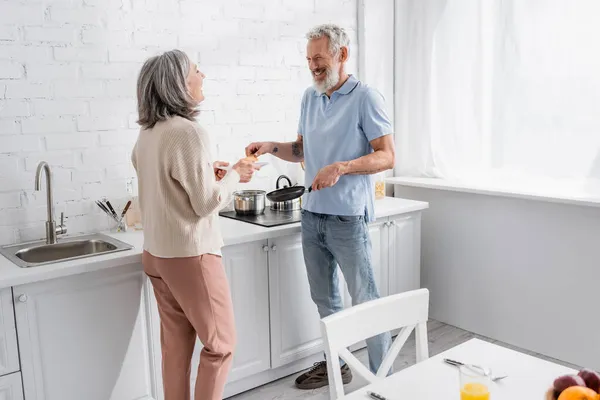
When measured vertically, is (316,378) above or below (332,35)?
below

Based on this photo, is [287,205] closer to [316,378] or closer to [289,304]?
[289,304]

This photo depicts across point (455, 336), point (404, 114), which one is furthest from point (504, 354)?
point (404, 114)

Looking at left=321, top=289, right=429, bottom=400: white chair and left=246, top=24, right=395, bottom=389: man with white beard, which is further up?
left=246, top=24, right=395, bottom=389: man with white beard

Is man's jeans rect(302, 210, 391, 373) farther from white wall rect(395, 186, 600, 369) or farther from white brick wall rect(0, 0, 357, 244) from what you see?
white wall rect(395, 186, 600, 369)

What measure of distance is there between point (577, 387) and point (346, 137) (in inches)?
67.0

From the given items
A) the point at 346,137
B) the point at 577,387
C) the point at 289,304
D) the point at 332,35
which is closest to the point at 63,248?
the point at 289,304

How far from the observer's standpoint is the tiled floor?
9.32ft

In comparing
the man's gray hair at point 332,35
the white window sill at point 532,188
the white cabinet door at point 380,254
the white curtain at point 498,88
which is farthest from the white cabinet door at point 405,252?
the man's gray hair at point 332,35

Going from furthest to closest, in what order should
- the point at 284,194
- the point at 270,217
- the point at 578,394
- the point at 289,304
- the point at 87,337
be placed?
the point at 284,194 < the point at 270,217 < the point at 289,304 < the point at 87,337 < the point at 578,394

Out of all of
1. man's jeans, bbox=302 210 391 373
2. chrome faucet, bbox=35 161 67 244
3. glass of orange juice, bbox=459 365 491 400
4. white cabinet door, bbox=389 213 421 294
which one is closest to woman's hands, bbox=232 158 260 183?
man's jeans, bbox=302 210 391 373

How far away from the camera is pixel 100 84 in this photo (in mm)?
2723

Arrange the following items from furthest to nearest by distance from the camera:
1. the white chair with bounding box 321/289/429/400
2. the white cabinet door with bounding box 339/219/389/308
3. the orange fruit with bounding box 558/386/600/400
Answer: the white cabinet door with bounding box 339/219/389/308 < the white chair with bounding box 321/289/429/400 < the orange fruit with bounding box 558/386/600/400

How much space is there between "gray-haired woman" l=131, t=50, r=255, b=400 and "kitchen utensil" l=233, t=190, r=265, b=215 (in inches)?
31.5

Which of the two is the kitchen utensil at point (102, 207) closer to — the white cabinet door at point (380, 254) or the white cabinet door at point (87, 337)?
the white cabinet door at point (87, 337)
